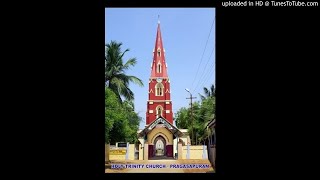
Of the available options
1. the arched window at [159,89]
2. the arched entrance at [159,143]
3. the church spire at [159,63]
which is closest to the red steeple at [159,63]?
the church spire at [159,63]

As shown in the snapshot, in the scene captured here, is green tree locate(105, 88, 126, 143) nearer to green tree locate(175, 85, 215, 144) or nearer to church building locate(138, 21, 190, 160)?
church building locate(138, 21, 190, 160)

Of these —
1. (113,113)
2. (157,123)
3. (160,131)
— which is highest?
(113,113)

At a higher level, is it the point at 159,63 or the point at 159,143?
the point at 159,63

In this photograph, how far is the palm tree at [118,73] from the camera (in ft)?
34.2

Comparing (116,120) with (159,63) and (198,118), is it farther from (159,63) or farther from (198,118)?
(198,118)

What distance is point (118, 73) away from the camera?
35.1 feet

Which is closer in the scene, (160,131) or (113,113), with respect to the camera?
(113,113)

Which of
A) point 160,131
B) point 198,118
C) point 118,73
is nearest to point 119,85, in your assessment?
point 118,73

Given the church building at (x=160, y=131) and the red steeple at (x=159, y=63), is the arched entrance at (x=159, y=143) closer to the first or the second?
the church building at (x=160, y=131)
